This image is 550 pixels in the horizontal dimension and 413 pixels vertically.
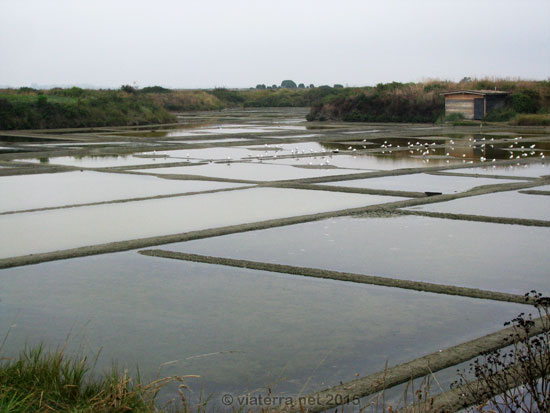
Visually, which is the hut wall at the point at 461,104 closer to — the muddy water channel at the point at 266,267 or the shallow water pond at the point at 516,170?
the shallow water pond at the point at 516,170

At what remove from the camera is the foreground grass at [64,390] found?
11.0ft

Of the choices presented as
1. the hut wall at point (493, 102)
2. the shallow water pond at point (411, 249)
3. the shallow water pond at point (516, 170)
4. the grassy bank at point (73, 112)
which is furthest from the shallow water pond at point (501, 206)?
the grassy bank at point (73, 112)

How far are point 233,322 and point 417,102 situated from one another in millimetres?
33472

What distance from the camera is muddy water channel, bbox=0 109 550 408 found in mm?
4541

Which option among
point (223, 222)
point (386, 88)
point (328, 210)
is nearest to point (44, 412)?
point (223, 222)

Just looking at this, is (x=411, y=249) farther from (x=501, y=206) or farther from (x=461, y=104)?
(x=461, y=104)

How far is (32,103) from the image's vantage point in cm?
3419

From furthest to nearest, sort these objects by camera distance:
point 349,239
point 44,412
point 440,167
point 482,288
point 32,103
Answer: point 32,103, point 440,167, point 349,239, point 482,288, point 44,412

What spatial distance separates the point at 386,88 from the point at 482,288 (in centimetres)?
3668

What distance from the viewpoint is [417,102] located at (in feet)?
122

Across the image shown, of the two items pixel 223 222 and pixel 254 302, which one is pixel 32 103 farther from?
pixel 254 302

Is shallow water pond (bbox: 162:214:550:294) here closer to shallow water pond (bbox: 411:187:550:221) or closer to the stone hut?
shallow water pond (bbox: 411:187:550:221)

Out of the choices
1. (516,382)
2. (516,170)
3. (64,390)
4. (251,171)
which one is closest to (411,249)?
(516,382)

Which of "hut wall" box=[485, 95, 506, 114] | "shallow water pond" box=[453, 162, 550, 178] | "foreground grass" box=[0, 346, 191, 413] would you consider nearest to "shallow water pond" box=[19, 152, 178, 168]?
"shallow water pond" box=[453, 162, 550, 178]
